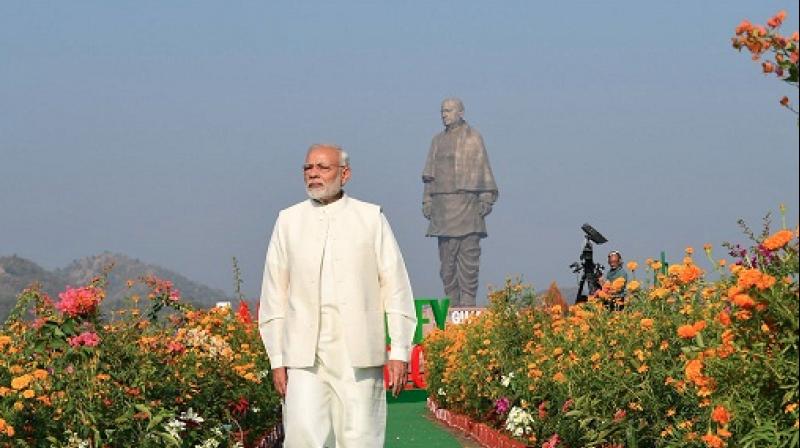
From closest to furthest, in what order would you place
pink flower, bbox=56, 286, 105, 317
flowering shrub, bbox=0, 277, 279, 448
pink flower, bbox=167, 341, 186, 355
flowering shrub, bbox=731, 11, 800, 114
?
1. flowering shrub, bbox=731, 11, 800, 114
2. flowering shrub, bbox=0, 277, 279, 448
3. pink flower, bbox=56, 286, 105, 317
4. pink flower, bbox=167, 341, 186, 355

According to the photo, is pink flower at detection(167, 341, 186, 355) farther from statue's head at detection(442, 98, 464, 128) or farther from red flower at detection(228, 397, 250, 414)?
statue's head at detection(442, 98, 464, 128)

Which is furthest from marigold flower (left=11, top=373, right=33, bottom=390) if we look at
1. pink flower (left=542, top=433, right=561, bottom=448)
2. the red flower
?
pink flower (left=542, top=433, right=561, bottom=448)

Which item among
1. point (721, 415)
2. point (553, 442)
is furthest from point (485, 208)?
point (721, 415)

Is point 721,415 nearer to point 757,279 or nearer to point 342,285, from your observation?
point 757,279

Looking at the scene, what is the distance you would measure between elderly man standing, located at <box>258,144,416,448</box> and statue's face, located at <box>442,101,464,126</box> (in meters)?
38.2

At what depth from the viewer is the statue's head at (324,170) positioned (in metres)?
6.64

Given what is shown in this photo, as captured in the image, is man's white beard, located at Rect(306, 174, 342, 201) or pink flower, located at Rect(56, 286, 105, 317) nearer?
man's white beard, located at Rect(306, 174, 342, 201)

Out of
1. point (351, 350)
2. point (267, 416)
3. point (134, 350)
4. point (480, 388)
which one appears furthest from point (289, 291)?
point (480, 388)

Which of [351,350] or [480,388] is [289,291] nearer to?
[351,350]

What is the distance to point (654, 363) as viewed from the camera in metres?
7.91

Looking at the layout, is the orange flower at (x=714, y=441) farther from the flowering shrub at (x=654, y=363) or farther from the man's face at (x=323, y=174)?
the man's face at (x=323, y=174)

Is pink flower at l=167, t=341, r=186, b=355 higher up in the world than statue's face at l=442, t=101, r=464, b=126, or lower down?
lower down

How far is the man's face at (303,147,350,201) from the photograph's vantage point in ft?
21.8

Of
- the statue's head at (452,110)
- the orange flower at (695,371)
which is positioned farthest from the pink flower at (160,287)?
the statue's head at (452,110)
